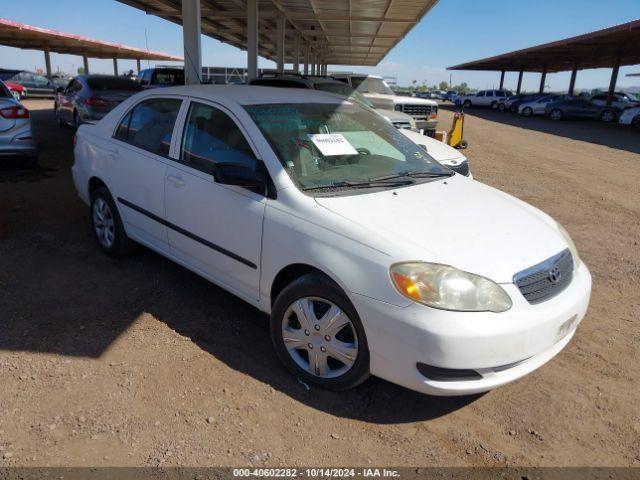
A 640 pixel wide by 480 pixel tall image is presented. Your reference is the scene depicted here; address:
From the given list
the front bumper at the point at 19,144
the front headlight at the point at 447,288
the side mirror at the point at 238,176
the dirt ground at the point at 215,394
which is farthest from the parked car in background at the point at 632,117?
the side mirror at the point at 238,176

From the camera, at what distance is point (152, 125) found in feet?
13.5

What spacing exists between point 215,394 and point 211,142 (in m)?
1.74

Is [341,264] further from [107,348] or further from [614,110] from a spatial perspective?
[614,110]

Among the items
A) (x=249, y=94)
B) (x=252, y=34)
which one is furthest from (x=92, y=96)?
(x=249, y=94)

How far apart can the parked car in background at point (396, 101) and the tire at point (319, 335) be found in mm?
10903

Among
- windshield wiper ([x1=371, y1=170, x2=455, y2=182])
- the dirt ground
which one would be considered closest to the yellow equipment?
the dirt ground

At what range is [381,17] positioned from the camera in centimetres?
1655

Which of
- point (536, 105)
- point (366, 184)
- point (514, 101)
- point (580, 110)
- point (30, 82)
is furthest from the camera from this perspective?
point (514, 101)

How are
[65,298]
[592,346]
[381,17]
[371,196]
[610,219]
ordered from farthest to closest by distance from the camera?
[381,17], [610,219], [65,298], [592,346], [371,196]

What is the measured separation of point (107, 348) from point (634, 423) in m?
3.26

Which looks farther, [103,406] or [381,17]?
[381,17]

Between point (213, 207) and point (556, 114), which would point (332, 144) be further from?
point (556, 114)

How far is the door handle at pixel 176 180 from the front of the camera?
11.8 ft

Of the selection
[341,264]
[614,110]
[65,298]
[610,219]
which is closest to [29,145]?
[65,298]
